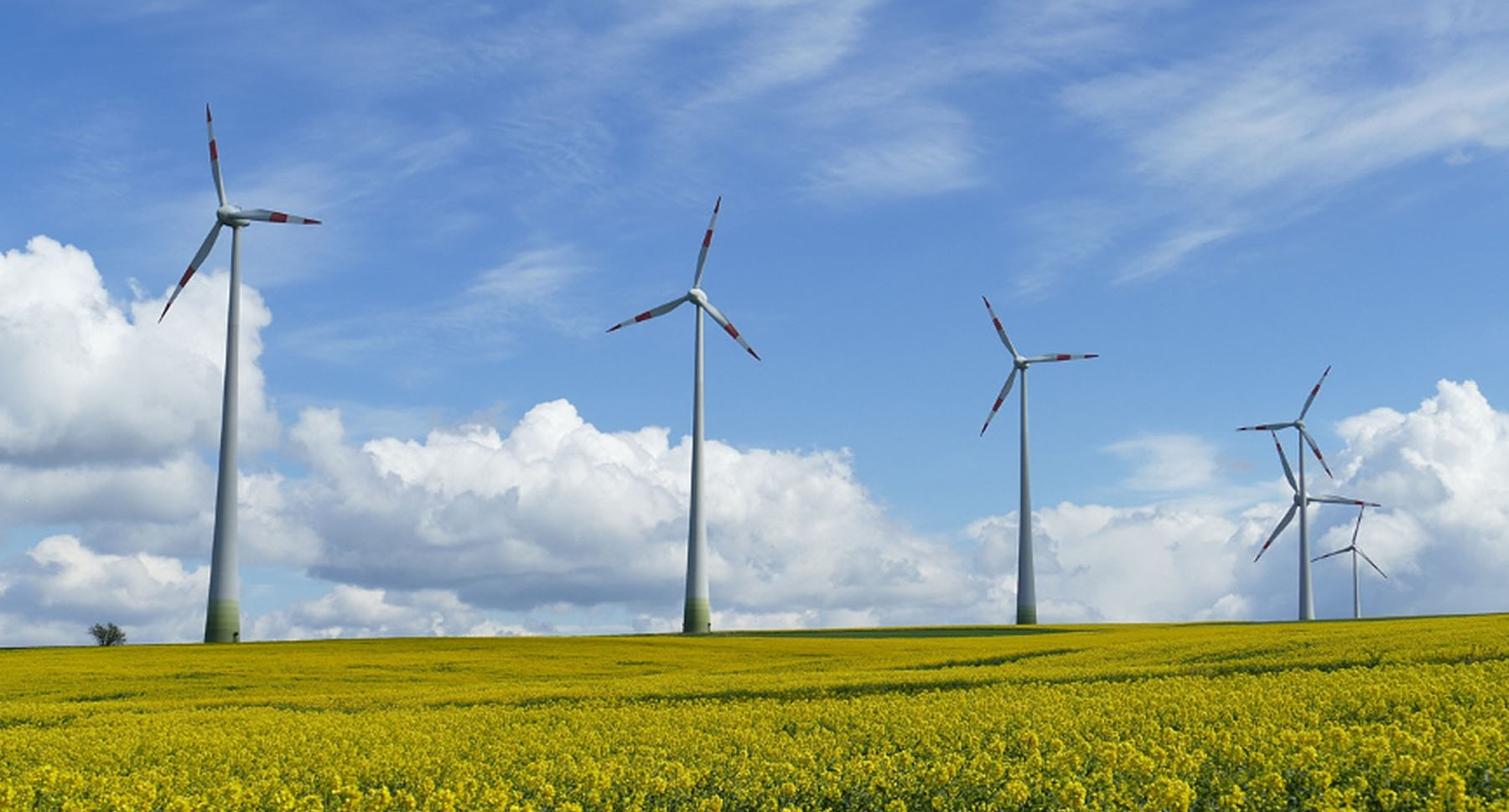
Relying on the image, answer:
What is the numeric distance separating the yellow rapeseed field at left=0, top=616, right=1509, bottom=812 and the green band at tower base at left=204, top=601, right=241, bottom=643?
1228 inches

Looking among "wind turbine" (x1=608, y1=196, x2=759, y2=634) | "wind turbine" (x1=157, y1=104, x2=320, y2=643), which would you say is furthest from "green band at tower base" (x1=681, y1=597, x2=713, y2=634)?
"wind turbine" (x1=157, y1=104, x2=320, y2=643)

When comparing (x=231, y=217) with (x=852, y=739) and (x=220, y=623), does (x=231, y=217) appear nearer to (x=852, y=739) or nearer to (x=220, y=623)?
(x=220, y=623)

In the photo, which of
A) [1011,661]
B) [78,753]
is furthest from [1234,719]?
[1011,661]

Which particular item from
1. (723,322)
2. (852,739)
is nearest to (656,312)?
(723,322)

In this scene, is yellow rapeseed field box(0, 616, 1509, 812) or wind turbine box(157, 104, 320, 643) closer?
yellow rapeseed field box(0, 616, 1509, 812)

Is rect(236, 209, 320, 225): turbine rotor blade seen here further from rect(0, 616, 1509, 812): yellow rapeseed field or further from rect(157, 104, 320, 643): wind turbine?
rect(0, 616, 1509, 812): yellow rapeseed field

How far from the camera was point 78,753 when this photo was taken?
80.7 feet

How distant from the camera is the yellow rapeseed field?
1429 cm

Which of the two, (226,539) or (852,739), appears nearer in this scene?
(852,739)

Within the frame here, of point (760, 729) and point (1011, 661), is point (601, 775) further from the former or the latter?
point (1011, 661)

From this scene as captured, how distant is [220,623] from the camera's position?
3268 inches

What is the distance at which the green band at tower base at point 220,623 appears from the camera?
8288 cm

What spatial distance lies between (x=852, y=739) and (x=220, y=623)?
6977cm

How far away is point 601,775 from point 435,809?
7.87ft
